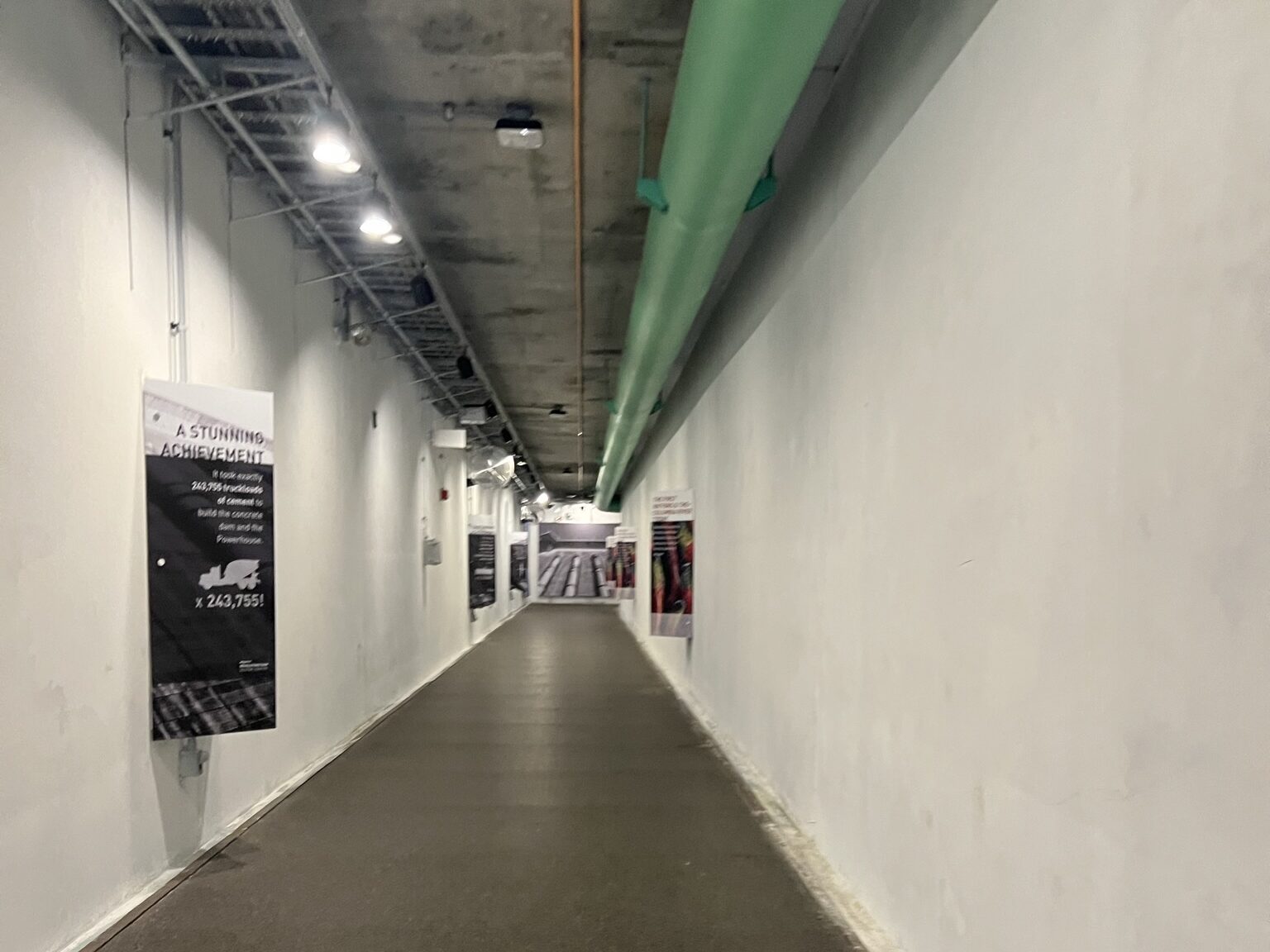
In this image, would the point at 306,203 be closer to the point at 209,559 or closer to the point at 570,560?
the point at 209,559

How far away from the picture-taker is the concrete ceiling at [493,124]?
3.49 m

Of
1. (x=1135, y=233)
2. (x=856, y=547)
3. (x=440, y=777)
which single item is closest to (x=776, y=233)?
(x=856, y=547)

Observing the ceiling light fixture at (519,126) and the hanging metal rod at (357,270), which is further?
the hanging metal rod at (357,270)

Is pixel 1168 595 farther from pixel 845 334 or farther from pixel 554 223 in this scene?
pixel 554 223

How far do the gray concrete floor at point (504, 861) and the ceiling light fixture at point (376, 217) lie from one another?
3349 mm

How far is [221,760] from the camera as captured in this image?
4.05m

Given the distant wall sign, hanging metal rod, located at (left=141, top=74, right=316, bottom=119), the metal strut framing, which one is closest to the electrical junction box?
the metal strut framing

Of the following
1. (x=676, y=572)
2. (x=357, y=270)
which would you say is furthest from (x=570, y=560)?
(x=357, y=270)

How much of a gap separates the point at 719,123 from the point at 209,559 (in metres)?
2.79

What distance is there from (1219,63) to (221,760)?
14.9 ft

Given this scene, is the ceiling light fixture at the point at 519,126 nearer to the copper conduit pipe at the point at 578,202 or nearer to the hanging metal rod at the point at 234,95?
the copper conduit pipe at the point at 578,202

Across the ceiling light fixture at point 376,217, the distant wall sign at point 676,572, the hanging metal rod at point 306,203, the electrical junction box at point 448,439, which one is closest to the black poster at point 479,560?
the electrical junction box at point 448,439

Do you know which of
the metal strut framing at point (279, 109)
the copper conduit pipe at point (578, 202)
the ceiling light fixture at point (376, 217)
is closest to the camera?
the metal strut framing at point (279, 109)

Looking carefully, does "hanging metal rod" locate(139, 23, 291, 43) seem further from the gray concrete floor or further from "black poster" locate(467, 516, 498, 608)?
"black poster" locate(467, 516, 498, 608)
